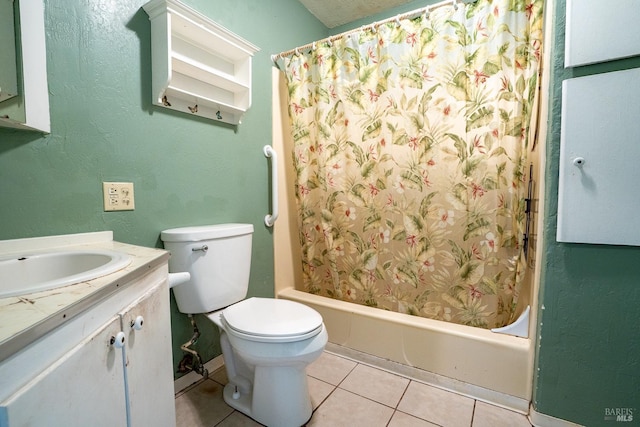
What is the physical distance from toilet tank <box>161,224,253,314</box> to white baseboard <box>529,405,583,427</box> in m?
1.40

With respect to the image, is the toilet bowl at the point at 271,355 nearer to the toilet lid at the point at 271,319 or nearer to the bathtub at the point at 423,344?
the toilet lid at the point at 271,319

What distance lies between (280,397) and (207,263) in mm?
639

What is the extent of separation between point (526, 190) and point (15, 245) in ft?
6.48

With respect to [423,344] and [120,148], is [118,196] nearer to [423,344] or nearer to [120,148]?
[120,148]

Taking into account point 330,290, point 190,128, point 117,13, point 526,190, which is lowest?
point 330,290

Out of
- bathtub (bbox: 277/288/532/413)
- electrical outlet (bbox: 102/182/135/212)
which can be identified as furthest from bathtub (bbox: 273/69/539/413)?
electrical outlet (bbox: 102/182/135/212)

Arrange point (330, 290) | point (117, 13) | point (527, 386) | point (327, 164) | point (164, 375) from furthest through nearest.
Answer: point (330, 290)
point (327, 164)
point (527, 386)
point (117, 13)
point (164, 375)

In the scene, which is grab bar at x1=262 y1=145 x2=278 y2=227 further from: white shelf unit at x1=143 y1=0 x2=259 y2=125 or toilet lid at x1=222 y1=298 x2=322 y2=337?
toilet lid at x1=222 y1=298 x2=322 y2=337

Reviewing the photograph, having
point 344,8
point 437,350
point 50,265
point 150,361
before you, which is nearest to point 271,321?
point 150,361

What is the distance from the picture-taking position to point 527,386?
1259mm

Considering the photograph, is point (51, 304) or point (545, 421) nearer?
point (51, 304)

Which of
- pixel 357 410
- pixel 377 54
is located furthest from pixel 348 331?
pixel 377 54

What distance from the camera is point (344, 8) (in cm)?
206

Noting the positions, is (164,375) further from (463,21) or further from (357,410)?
(463,21)
